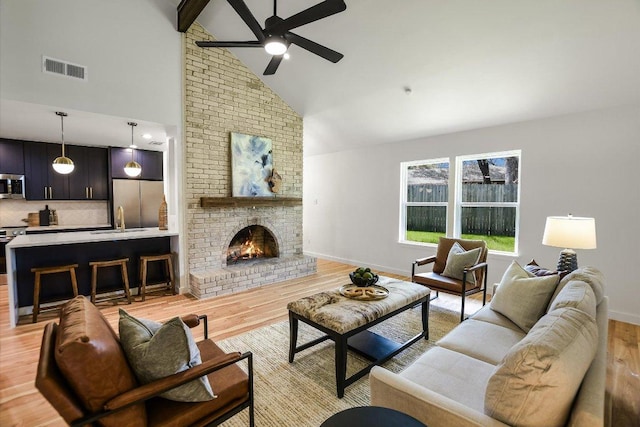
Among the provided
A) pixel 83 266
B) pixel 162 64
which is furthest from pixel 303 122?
pixel 83 266

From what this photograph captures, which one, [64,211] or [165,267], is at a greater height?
[64,211]

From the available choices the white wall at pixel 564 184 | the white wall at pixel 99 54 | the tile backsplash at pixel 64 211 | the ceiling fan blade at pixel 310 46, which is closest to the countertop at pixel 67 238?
the white wall at pixel 99 54

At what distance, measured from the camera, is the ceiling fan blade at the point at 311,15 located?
2227 millimetres

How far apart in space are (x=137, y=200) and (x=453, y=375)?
21.8 ft

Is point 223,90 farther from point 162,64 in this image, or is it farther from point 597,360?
point 597,360

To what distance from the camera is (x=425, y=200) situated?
17.7ft

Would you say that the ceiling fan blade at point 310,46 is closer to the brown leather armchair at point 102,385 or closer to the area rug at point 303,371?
the brown leather armchair at point 102,385

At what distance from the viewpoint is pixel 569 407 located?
3.66ft

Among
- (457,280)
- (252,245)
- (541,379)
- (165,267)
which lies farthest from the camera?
(252,245)

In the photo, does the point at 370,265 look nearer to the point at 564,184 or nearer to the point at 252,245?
the point at 252,245

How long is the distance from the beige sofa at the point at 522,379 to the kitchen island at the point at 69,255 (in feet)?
13.0

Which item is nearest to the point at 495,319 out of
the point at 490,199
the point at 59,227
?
the point at 490,199

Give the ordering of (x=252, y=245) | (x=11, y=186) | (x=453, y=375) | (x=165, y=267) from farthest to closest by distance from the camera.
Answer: (x=252, y=245) → (x=11, y=186) → (x=165, y=267) → (x=453, y=375)

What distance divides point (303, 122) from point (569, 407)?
18.1 feet
